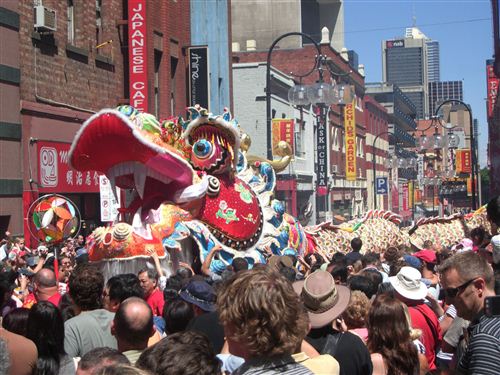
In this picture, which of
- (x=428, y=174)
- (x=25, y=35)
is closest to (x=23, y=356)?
(x=25, y=35)

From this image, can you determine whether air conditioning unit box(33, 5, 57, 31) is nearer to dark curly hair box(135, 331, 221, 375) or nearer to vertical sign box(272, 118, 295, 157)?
vertical sign box(272, 118, 295, 157)

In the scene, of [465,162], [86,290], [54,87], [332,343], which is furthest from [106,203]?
[465,162]

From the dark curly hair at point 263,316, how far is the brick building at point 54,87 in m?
16.1

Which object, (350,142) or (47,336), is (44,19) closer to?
(47,336)

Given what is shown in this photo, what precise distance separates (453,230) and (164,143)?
33.3ft

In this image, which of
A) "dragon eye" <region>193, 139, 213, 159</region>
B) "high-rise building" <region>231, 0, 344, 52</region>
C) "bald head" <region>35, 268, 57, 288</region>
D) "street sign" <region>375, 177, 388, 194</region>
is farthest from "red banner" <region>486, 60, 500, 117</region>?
"bald head" <region>35, 268, 57, 288</region>

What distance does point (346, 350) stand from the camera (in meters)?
5.02

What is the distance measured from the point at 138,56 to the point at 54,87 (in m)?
3.33

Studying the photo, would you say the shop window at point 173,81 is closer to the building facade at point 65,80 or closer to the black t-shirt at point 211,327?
the building facade at point 65,80

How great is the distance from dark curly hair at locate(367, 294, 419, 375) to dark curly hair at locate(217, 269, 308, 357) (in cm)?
144

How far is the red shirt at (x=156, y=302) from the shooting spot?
320 inches

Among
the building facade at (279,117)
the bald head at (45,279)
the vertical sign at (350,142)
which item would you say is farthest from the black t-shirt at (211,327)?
the vertical sign at (350,142)

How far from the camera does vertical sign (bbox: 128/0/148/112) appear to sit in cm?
2427

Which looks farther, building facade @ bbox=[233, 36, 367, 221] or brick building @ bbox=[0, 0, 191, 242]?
building facade @ bbox=[233, 36, 367, 221]
